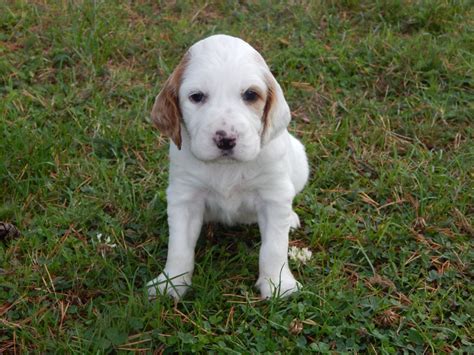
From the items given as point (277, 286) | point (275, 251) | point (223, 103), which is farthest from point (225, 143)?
point (277, 286)

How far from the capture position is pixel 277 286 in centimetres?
378

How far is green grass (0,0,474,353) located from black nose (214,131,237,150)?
0.86 metres

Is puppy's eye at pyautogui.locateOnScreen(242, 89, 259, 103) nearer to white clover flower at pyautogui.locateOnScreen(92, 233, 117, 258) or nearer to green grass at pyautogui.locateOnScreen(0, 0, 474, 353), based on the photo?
green grass at pyautogui.locateOnScreen(0, 0, 474, 353)

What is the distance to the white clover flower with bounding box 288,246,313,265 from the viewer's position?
4.14 metres

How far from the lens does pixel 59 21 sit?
646 cm

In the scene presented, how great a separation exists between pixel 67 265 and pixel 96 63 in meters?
2.48

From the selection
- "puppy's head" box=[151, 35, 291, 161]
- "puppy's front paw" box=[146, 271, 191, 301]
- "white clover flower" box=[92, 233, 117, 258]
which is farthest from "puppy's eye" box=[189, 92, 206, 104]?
"white clover flower" box=[92, 233, 117, 258]

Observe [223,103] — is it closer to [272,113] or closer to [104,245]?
[272,113]

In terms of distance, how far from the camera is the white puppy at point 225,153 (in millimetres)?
3414

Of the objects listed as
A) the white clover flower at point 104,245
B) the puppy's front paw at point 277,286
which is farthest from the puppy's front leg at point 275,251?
the white clover flower at point 104,245

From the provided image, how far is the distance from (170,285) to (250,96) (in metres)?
1.10

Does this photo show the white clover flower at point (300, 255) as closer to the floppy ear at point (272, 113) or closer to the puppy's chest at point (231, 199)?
the puppy's chest at point (231, 199)

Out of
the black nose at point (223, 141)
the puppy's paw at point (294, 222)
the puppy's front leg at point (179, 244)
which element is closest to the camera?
the black nose at point (223, 141)

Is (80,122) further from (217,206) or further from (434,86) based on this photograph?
(434,86)
